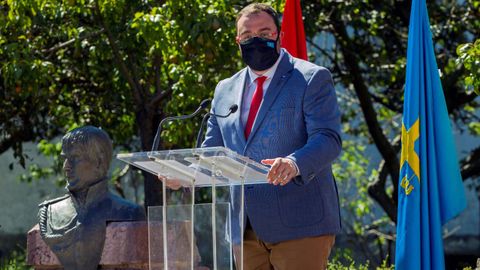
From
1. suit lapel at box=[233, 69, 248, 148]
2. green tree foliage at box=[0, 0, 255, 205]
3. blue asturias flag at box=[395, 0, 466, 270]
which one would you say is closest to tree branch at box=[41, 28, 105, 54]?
green tree foliage at box=[0, 0, 255, 205]

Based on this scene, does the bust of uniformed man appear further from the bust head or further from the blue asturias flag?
the blue asturias flag

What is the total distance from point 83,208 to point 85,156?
0.30 metres

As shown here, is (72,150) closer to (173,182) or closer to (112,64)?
(173,182)

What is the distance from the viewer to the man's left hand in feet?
13.7

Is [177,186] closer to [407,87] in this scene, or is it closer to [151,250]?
[151,250]

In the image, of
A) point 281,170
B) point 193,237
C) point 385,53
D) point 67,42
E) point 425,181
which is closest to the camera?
point 281,170

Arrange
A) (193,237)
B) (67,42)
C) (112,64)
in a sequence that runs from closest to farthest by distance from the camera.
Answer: (193,237), (67,42), (112,64)

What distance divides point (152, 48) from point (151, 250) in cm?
420

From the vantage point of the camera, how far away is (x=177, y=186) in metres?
4.48

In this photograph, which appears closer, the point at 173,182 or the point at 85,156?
the point at 173,182

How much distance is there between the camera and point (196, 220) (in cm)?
444

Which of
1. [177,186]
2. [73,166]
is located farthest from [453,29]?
[177,186]

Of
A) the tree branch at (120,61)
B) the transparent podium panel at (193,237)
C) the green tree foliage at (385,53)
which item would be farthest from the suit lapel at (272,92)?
the green tree foliage at (385,53)

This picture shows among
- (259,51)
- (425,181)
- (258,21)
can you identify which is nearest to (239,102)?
(259,51)
